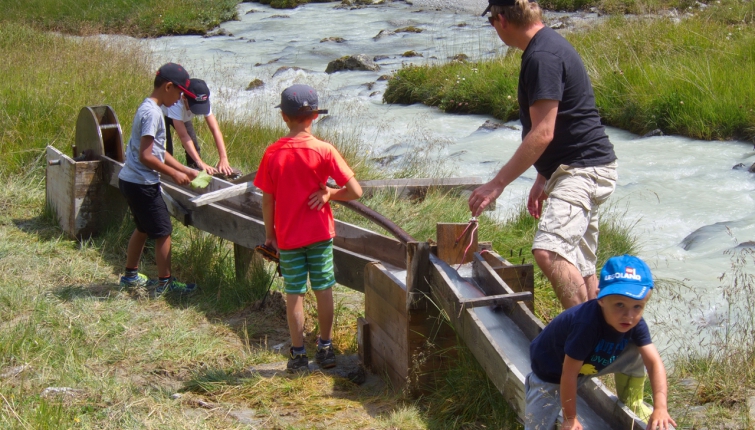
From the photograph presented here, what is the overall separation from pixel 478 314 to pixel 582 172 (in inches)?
32.4

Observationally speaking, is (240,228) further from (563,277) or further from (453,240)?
(563,277)

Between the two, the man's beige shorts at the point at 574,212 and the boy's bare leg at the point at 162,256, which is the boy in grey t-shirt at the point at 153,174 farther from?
the man's beige shorts at the point at 574,212

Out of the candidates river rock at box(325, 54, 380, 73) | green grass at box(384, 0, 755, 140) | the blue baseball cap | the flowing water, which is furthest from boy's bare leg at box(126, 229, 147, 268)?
river rock at box(325, 54, 380, 73)

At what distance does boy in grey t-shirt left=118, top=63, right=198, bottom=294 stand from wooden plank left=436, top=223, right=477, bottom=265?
2122 millimetres

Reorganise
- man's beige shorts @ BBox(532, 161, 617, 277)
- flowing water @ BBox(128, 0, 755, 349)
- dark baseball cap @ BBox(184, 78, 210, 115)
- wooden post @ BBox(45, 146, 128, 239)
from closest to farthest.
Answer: man's beige shorts @ BBox(532, 161, 617, 277) < wooden post @ BBox(45, 146, 128, 239) < dark baseball cap @ BBox(184, 78, 210, 115) < flowing water @ BBox(128, 0, 755, 349)

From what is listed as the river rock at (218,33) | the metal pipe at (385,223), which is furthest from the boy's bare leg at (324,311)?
the river rock at (218,33)

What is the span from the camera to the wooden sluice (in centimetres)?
312

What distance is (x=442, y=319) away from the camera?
148 inches

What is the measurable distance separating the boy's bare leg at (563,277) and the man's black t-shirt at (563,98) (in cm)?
47

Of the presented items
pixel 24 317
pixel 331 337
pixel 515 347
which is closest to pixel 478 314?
pixel 515 347

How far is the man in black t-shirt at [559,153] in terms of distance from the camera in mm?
3490

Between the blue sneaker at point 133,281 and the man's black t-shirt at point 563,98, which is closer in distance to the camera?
the man's black t-shirt at point 563,98

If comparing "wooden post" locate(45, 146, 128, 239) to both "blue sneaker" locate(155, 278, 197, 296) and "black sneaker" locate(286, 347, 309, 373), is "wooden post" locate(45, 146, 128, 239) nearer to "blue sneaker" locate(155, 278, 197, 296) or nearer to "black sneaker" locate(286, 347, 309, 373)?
"blue sneaker" locate(155, 278, 197, 296)

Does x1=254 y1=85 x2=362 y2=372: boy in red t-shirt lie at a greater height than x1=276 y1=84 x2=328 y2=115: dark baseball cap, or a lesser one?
lesser
